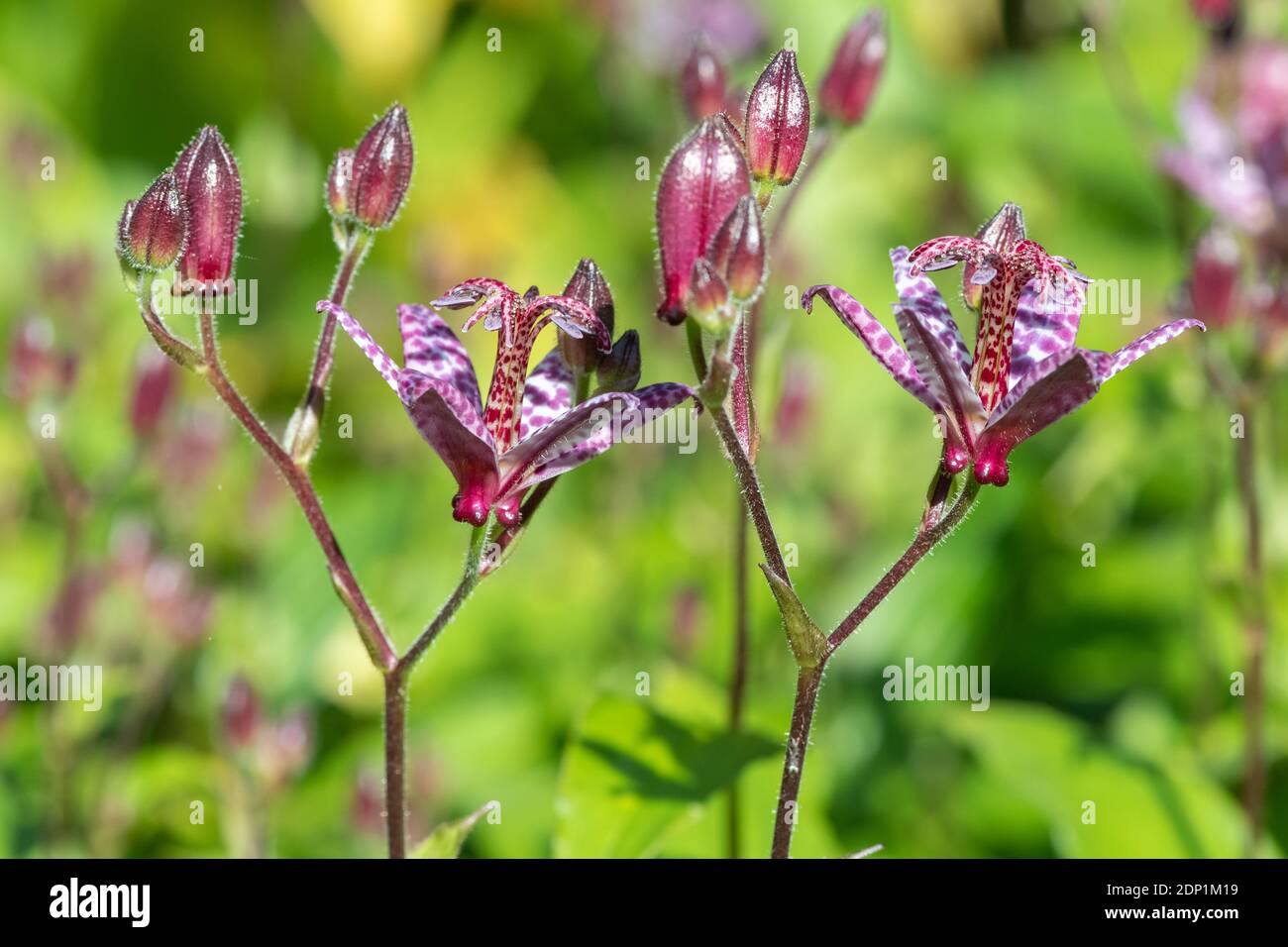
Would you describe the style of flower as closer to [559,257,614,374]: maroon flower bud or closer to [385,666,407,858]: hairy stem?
[559,257,614,374]: maroon flower bud

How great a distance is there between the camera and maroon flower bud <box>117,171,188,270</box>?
124cm

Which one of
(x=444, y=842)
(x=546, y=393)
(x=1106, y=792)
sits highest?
(x=546, y=393)

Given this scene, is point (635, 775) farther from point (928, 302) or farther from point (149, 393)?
point (149, 393)

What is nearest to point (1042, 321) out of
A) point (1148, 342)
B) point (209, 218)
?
point (1148, 342)

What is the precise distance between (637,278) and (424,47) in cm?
145

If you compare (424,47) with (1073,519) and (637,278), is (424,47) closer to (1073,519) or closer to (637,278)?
(637,278)

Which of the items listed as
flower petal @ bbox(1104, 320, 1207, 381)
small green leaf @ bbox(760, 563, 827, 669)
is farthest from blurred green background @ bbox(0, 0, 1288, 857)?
flower petal @ bbox(1104, 320, 1207, 381)

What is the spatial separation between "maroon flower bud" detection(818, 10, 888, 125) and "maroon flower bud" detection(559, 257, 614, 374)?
2.35 feet

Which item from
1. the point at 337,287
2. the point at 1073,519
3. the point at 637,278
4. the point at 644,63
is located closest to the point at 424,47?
the point at 644,63

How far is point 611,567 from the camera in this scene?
123 inches

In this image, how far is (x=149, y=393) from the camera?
2.14 metres

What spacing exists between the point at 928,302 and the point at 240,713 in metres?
1.23

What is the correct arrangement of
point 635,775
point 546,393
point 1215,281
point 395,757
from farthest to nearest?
1. point 1215,281
2. point 635,775
3. point 546,393
4. point 395,757
